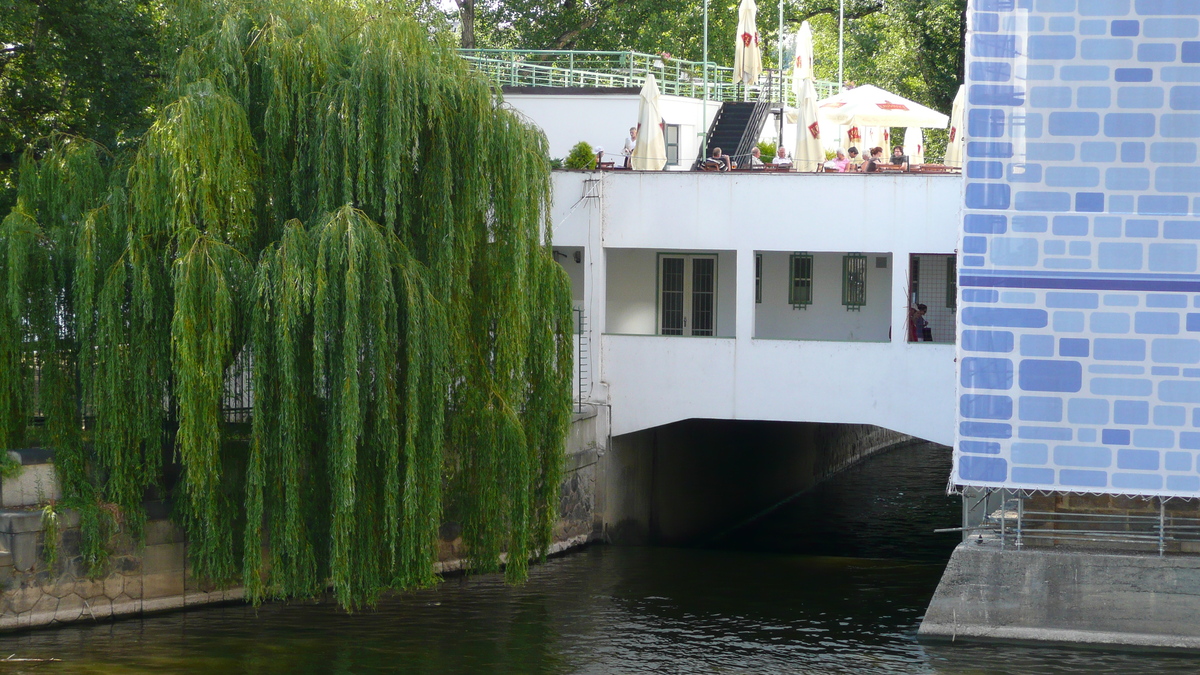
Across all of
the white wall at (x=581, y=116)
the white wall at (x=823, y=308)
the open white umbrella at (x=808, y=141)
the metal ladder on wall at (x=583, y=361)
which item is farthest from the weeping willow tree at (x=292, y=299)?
the white wall at (x=581, y=116)

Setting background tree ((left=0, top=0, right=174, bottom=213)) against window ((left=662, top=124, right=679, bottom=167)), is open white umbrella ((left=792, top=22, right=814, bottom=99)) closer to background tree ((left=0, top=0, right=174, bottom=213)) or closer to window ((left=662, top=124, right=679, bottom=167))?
window ((left=662, top=124, right=679, bottom=167))

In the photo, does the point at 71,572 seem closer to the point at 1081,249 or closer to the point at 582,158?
the point at 582,158

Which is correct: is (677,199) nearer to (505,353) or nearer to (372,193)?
(505,353)

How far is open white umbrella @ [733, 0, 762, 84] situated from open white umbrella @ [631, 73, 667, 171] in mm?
3731

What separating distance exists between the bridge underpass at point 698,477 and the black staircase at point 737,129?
5.07 metres

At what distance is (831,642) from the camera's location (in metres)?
16.2

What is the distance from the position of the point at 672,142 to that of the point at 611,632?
13089 mm

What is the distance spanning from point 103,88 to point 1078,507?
16376 millimetres

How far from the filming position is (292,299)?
47.6 ft

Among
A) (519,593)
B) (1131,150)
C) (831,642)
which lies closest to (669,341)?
(519,593)

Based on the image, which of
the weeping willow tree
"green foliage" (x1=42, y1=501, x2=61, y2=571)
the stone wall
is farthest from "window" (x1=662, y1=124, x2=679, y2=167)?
"green foliage" (x1=42, y1=501, x2=61, y2=571)

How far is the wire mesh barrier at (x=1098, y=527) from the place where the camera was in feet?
51.7

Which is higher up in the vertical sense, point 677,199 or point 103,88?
point 103,88

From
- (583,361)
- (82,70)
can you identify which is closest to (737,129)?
(583,361)
